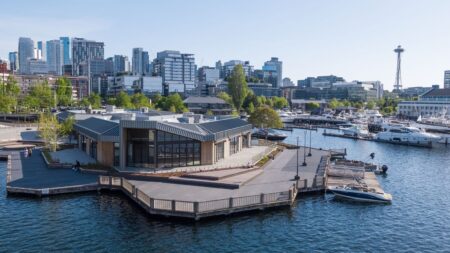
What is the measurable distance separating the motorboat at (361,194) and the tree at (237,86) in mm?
122539

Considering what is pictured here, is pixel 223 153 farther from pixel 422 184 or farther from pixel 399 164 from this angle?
pixel 399 164

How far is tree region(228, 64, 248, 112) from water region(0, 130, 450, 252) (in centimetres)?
12235

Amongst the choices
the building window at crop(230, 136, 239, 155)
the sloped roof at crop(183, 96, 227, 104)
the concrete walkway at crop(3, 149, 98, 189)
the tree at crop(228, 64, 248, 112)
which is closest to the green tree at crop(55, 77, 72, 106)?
the sloped roof at crop(183, 96, 227, 104)

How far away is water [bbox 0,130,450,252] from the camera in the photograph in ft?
91.0

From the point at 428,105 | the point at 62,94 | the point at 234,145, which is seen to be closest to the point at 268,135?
the point at 234,145

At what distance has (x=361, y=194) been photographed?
39.6 m

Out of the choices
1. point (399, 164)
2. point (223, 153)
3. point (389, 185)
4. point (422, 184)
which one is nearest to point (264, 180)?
point (223, 153)

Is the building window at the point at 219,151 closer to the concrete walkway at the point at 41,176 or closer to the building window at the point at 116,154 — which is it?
the building window at the point at 116,154

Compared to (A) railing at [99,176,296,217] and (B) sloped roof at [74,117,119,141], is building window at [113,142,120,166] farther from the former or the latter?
(A) railing at [99,176,296,217]

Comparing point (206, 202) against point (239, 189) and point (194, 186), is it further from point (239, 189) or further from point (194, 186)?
point (194, 186)

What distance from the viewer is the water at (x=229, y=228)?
27734 millimetres

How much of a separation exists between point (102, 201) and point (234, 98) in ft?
423

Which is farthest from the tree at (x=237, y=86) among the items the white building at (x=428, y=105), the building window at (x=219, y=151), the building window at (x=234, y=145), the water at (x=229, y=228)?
the water at (x=229, y=228)

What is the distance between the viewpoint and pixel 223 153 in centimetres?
5469
